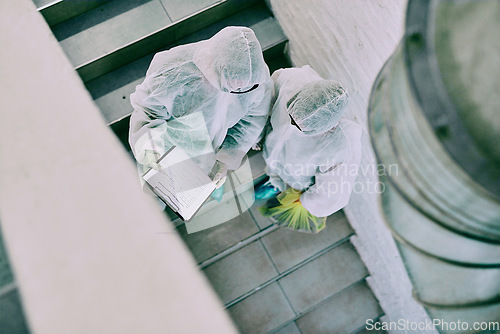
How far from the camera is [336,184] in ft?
6.97

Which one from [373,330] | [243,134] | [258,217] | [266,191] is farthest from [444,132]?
[373,330]

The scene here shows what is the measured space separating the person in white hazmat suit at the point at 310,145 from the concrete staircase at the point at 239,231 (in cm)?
40

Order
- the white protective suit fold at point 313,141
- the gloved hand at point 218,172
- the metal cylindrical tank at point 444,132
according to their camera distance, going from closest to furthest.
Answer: the metal cylindrical tank at point 444,132
the white protective suit fold at point 313,141
the gloved hand at point 218,172

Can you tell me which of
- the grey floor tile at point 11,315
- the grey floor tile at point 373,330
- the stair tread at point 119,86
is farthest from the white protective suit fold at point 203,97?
the grey floor tile at point 373,330

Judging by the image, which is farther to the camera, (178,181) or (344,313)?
(344,313)

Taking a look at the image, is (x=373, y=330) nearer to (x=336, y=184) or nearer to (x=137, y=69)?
(x=336, y=184)

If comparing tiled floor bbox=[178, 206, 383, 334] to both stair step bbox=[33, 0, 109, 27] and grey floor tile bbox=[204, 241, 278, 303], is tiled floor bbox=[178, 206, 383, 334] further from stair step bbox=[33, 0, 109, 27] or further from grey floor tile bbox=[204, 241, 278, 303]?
stair step bbox=[33, 0, 109, 27]

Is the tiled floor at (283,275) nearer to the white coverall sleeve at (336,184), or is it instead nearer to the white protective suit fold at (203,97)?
the white coverall sleeve at (336,184)

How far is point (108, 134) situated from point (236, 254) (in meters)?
2.20

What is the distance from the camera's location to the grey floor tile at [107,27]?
94.3 inches

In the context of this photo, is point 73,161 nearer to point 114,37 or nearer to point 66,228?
point 66,228

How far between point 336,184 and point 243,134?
679 millimetres

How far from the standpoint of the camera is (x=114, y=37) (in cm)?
243

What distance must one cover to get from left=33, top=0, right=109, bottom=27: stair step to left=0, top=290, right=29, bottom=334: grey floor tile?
230cm
